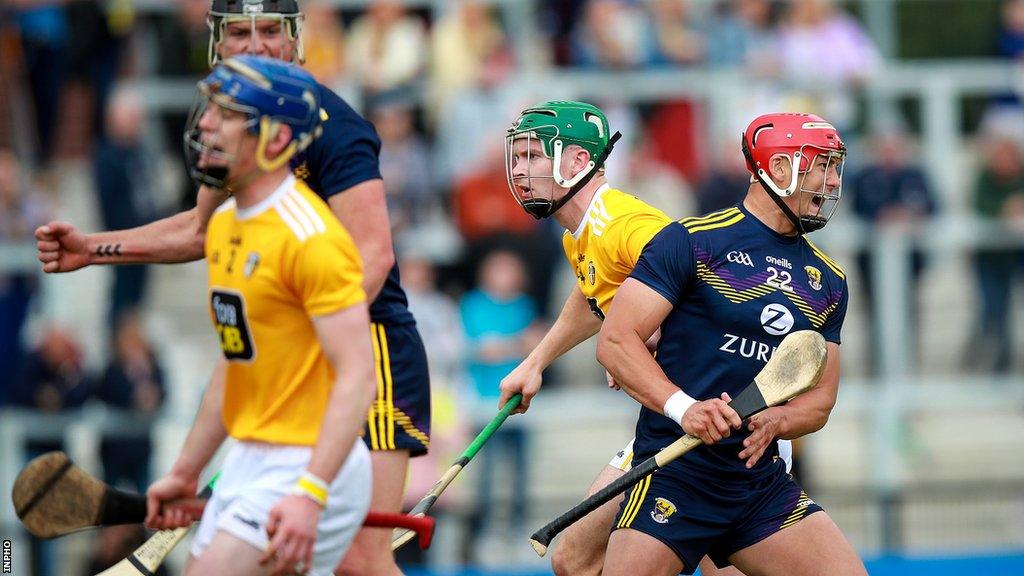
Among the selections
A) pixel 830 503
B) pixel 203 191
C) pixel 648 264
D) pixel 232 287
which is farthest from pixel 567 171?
pixel 830 503

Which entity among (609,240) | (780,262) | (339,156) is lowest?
(780,262)

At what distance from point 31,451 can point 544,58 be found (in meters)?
4.91

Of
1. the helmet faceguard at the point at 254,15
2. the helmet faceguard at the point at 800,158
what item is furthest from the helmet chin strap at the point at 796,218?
the helmet faceguard at the point at 254,15

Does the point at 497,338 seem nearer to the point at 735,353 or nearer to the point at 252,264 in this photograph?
the point at 735,353

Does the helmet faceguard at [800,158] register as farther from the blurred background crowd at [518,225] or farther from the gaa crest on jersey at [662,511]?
the blurred background crowd at [518,225]

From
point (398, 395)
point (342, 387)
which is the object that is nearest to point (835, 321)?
point (398, 395)

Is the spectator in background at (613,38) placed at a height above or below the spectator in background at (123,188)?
above

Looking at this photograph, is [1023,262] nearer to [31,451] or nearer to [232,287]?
[31,451]

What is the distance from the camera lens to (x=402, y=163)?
35.3 ft

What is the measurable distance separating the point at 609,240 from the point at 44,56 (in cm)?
735

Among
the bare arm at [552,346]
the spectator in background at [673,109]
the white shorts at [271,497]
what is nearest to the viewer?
the white shorts at [271,497]

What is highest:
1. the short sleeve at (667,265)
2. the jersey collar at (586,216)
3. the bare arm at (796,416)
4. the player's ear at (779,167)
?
the player's ear at (779,167)

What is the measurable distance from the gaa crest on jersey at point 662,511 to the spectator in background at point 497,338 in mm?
4723

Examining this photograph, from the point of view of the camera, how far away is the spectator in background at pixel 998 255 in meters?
11.2
